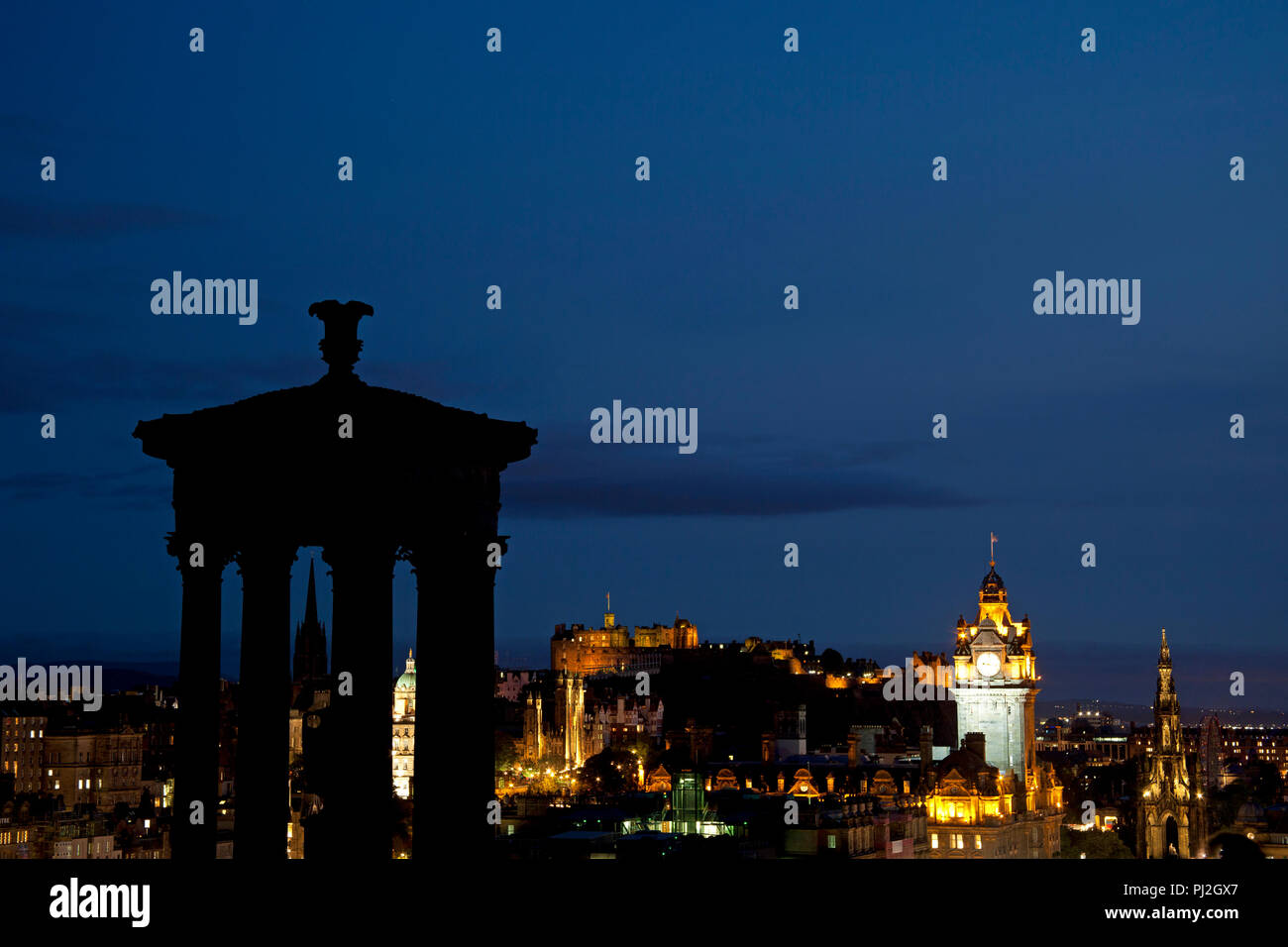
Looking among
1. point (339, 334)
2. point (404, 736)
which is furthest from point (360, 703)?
point (404, 736)

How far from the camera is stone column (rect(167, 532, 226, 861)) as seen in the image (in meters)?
19.2

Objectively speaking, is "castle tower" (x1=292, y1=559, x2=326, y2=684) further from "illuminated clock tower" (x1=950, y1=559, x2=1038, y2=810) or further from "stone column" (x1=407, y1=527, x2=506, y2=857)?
"stone column" (x1=407, y1=527, x2=506, y2=857)

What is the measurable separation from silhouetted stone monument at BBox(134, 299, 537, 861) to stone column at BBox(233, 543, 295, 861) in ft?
0.06

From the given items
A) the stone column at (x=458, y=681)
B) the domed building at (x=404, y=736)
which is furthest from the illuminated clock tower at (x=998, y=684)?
the stone column at (x=458, y=681)

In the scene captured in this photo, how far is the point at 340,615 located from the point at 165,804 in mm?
118671

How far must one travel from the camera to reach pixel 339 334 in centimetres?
1864

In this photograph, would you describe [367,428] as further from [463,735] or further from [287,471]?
[463,735]

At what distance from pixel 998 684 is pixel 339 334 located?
128 m

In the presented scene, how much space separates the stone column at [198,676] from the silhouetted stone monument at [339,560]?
0.02 metres

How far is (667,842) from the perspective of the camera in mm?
81500

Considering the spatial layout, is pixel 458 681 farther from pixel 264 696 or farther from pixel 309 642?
pixel 309 642
